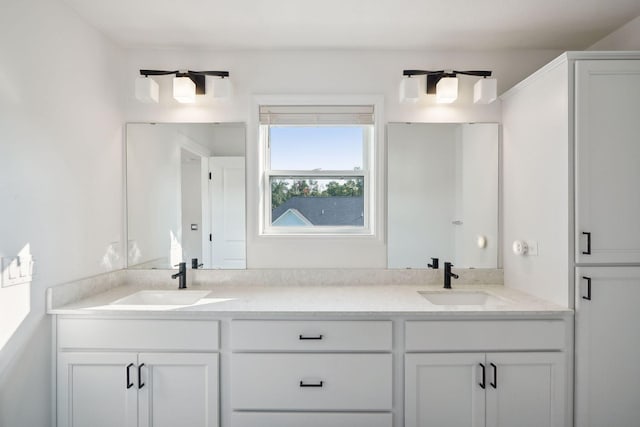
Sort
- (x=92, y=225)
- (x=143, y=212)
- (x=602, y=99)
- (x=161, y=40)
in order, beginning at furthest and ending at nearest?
(x=143, y=212), (x=161, y=40), (x=92, y=225), (x=602, y=99)

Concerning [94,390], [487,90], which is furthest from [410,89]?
[94,390]

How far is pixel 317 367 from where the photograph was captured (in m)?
1.65

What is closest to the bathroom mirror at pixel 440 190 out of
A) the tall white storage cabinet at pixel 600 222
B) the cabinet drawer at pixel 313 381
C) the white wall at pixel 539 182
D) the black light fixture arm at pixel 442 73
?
the white wall at pixel 539 182

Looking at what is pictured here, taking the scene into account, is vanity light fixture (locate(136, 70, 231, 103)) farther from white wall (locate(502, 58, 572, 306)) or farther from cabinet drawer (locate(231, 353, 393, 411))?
white wall (locate(502, 58, 572, 306))

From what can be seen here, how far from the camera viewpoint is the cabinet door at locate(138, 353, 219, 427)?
65.2 inches

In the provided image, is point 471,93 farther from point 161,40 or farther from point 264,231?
point 161,40

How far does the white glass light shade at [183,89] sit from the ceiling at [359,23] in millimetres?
261

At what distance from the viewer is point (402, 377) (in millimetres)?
1663

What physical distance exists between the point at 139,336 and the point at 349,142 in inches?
66.7

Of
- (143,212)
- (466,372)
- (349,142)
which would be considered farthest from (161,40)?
(466,372)

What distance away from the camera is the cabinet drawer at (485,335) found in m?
1.66

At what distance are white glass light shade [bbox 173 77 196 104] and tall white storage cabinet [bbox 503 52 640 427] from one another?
2045 mm

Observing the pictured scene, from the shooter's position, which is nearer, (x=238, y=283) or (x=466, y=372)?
(x=466, y=372)

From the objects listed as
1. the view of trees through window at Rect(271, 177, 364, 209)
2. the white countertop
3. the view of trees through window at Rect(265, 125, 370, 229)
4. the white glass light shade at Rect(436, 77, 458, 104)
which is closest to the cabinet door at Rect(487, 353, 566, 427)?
the white countertop
